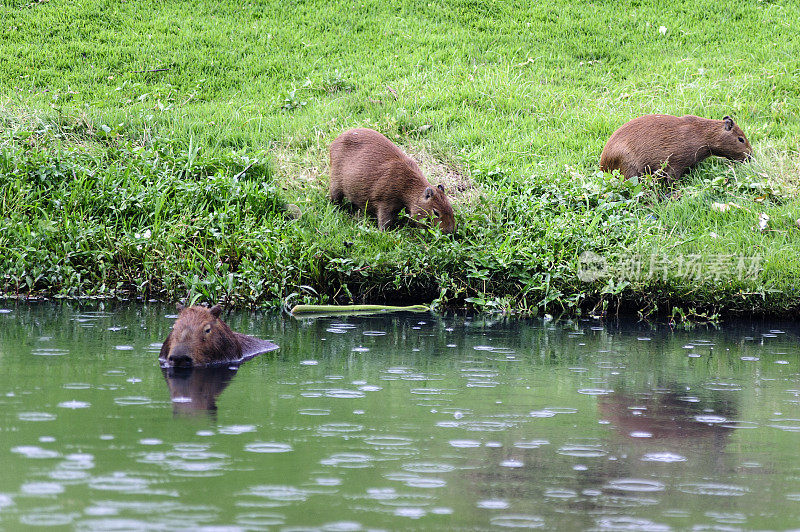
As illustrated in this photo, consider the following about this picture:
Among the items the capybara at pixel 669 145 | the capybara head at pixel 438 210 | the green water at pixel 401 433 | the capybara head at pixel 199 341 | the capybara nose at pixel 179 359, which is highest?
the capybara at pixel 669 145

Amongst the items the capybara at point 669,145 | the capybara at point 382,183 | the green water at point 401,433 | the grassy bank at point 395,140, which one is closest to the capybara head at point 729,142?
the capybara at point 669,145

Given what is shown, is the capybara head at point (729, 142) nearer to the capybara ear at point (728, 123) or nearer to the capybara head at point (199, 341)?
the capybara ear at point (728, 123)

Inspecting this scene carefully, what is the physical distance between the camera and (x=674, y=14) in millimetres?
14531

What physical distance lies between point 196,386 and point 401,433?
4.87 ft

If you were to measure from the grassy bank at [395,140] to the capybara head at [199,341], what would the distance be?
Result: 2251mm

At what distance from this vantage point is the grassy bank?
28.8 feet

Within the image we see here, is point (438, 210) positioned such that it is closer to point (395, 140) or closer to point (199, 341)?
point (395, 140)

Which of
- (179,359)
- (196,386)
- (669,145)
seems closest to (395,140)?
(669,145)

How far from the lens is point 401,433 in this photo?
4.56 metres

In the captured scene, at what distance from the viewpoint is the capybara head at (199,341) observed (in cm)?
600

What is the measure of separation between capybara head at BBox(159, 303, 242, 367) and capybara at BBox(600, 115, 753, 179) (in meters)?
5.11

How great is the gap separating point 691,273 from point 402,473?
207 inches

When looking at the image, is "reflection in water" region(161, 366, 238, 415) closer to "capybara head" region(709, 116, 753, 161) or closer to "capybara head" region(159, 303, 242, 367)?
"capybara head" region(159, 303, 242, 367)

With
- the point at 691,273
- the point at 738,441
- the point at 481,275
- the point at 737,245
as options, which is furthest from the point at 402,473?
the point at 737,245
